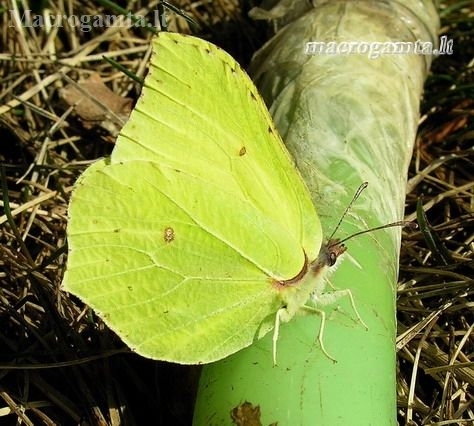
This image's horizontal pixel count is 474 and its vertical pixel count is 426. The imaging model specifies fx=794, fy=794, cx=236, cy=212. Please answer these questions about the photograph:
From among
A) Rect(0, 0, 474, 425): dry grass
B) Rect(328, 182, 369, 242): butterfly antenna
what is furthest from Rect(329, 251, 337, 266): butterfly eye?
Rect(0, 0, 474, 425): dry grass

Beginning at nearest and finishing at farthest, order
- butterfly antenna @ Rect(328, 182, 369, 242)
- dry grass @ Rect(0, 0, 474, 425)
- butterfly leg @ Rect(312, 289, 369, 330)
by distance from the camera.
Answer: butterfly leg @ Rect(312, 289, 369, 330)
butterfly antenna @ Rect(328, 182, 369, 242)
dry grass @ Rect(0, 0, 474, 425)

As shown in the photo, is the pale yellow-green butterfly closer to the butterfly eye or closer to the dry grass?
the butterfly eye

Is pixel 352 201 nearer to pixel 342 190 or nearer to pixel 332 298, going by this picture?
pixel 342 190

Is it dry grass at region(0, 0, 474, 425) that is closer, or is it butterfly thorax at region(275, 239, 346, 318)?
butterfly thorax at region(275, 239, 346, 318)

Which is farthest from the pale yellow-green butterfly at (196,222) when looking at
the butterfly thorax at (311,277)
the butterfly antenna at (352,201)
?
the butterfly antenna at (352,201)

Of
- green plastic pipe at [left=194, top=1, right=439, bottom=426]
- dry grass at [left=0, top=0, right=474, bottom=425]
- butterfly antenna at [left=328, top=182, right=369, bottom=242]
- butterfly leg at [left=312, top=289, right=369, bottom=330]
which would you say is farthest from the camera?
dry grass at [left=0, top=0, right=474, bottom=425]
